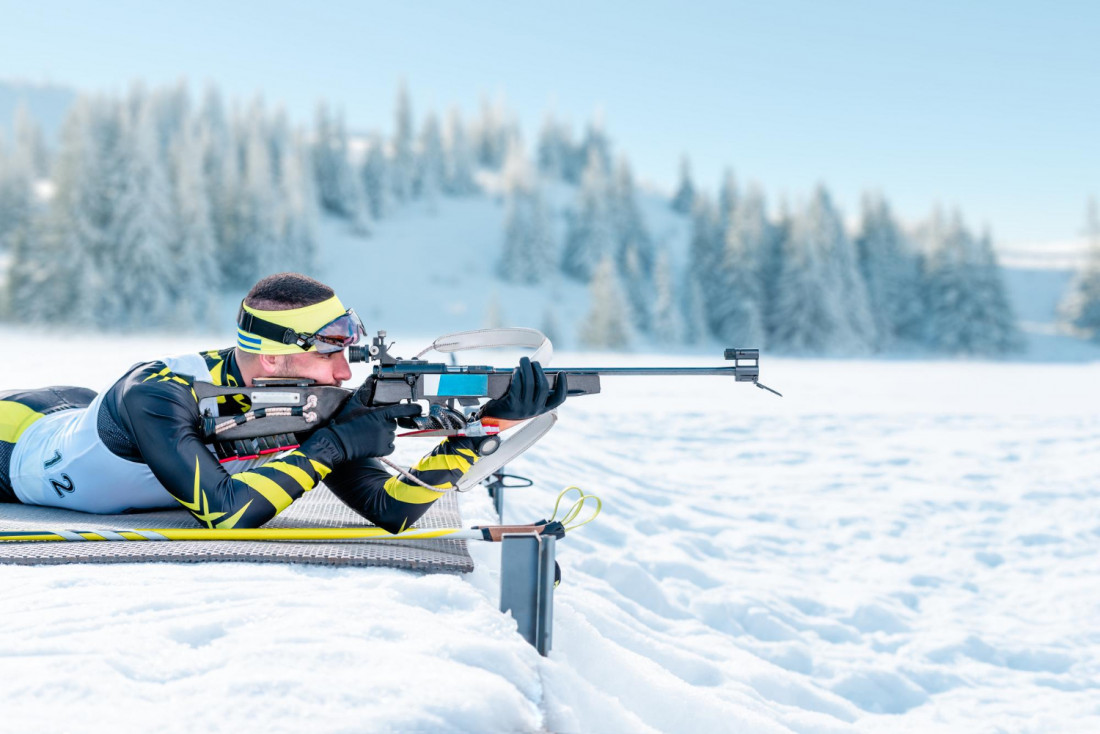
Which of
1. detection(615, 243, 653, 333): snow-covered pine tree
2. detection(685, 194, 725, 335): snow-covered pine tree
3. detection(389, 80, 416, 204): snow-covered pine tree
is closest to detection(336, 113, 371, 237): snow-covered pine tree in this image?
detection(389, 80, 416, 204): snow-covered pine tree

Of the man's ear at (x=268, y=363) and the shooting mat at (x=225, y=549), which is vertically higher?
the man's ear at (x=268, y=363)

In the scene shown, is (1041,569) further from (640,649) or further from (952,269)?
(952,269)

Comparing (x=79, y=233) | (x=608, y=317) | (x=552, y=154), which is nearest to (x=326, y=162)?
(x=79, y=233)

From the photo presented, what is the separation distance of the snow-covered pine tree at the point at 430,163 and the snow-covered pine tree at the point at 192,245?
944 inches

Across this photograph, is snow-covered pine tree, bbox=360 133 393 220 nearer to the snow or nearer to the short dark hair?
the snow

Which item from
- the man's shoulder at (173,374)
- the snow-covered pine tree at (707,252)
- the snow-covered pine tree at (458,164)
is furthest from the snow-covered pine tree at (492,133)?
the man's shoulder at (173,374)

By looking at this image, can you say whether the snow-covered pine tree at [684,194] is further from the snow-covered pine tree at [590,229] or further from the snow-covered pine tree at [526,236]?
the snow-covered pine tree at [526,236]

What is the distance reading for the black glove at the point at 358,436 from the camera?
10.8 feet

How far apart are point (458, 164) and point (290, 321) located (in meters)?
70.4

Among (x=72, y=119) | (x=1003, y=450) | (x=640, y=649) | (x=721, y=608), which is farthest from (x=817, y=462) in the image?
(x=72, y=119)

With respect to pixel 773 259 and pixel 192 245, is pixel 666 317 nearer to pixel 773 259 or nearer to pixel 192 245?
pixel 773 259

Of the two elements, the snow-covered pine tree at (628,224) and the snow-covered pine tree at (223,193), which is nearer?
the snow-covered pine tree at (223,193)

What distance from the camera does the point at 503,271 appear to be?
56844 mm

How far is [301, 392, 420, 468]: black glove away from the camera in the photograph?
129 inches
